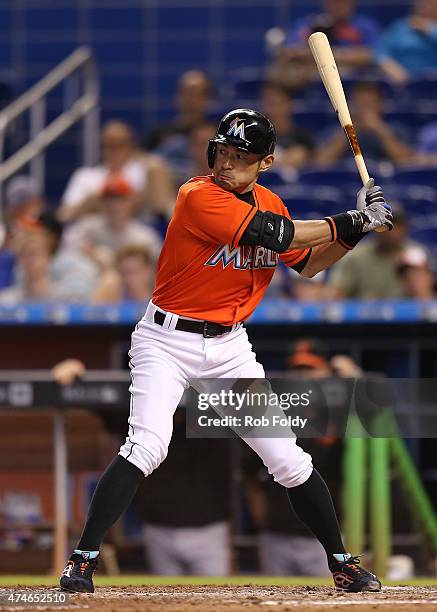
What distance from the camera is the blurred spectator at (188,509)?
20.5 feet

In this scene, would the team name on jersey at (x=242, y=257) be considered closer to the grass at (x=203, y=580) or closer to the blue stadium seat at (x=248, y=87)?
the grass at (x=203, y=580)

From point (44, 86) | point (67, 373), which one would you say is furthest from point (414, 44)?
point (67, 373)

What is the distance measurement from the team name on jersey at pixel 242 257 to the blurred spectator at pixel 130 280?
9.50 feet

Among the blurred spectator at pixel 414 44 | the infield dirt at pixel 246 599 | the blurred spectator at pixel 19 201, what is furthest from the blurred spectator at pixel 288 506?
the blurred spectator at pixel 414 44

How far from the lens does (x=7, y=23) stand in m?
11.1

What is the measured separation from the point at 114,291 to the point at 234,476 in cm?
142

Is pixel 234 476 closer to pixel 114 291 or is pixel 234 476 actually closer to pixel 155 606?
pixel 114 291

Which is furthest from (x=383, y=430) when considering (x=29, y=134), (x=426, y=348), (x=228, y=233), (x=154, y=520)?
(x=29, y=134)

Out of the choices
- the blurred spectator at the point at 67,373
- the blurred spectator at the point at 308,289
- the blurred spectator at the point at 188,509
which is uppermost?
the blurred spectator at the point at 308,289

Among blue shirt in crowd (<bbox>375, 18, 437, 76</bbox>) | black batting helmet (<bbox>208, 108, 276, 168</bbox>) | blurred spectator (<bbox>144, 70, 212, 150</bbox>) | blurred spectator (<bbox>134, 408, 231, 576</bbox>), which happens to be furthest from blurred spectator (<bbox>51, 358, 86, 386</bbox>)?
blue shirt in crowd (<bbox>375, 18, 437, 76</bbox>)

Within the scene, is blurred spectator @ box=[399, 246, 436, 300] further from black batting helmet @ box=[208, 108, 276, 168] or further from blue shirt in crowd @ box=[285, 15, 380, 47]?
blue shirt in crowd @ box=[285, 15, 380, 47]

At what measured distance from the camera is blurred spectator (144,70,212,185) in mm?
9375

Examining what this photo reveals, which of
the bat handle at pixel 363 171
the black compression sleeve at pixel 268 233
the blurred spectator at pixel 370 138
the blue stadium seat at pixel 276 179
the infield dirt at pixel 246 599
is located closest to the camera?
the infield dirt at pixel 246 599

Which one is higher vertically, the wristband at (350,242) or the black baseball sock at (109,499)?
the wristband at (350,242)
